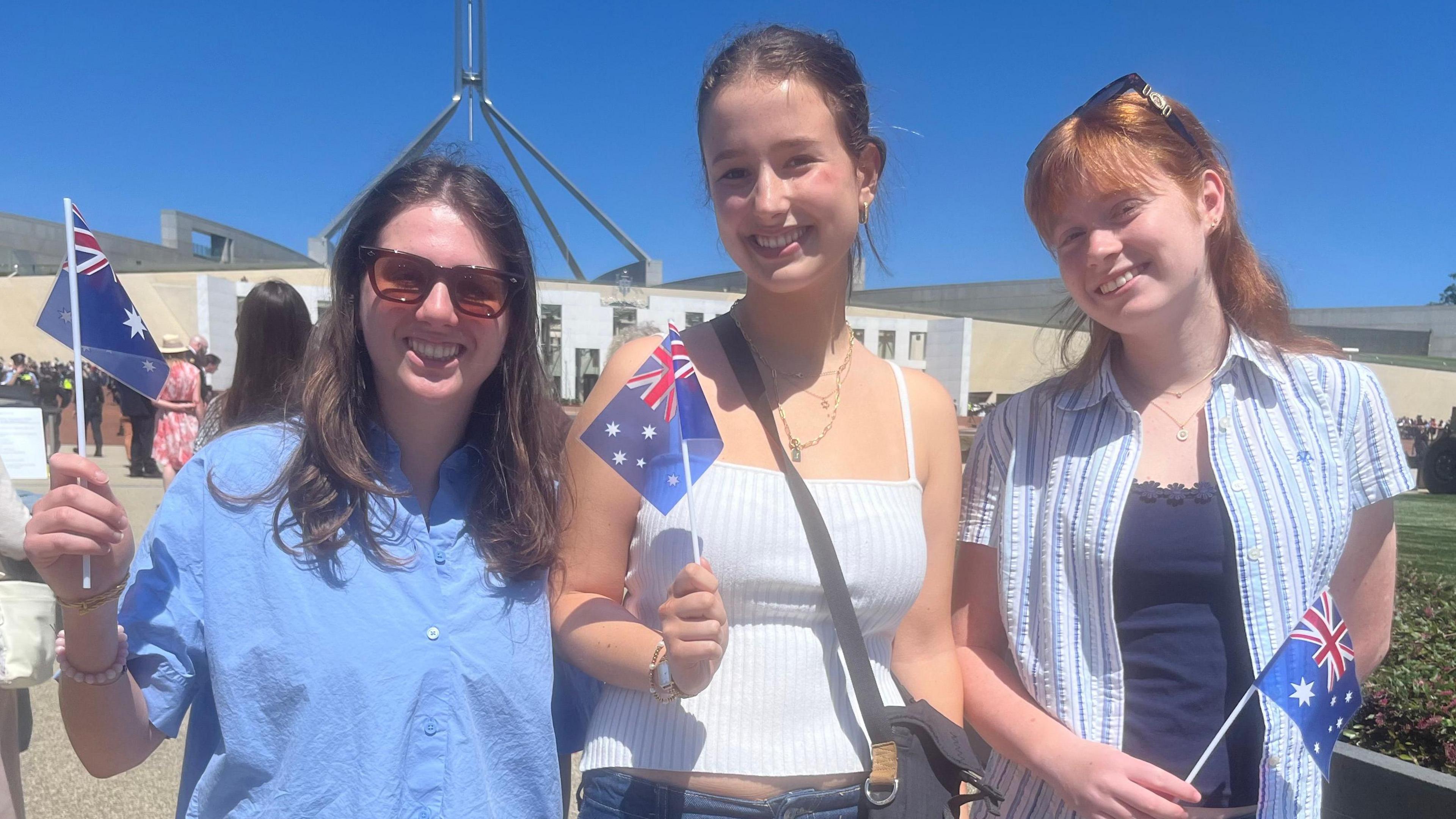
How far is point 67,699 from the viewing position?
155 centimetres

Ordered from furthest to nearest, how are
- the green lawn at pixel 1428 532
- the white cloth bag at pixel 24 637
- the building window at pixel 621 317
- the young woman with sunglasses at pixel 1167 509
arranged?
1. the building window at pixel 621 317
2. the green lawn at pixel 1428 532
3. the white cloth bag at pixel 24 637
4. the young woman with sunglasses at pixel 1167 509

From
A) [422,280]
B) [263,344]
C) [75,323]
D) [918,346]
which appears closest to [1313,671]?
[422,280]

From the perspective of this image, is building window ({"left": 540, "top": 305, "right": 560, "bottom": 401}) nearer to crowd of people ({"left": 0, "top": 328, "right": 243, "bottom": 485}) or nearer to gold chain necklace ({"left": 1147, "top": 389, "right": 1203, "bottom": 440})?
crowd of people ({"left": 0, "top": 328, "right": 243, "bottom": 485})

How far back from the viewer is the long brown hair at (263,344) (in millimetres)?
3973

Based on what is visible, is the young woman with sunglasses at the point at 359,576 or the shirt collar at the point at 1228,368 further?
the shirt collar at the point at 1228,368

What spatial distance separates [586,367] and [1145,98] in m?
35.4

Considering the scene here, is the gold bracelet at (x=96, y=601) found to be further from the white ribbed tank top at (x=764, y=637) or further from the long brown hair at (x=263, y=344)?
the long brown hair at (x=263, y=344)

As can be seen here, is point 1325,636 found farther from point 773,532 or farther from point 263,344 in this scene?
point 263,344

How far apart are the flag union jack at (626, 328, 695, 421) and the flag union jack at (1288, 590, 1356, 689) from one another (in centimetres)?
124

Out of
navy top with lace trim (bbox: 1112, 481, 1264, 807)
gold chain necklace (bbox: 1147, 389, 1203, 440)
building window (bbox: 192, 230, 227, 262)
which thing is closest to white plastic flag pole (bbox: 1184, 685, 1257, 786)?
navy top with lace trim (bbox: 1112, 481, 1264, 807)

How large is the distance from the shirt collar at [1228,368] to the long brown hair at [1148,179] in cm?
2

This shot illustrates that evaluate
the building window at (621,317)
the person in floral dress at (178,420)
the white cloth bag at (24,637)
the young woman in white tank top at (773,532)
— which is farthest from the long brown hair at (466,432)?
the building window at (621,317)

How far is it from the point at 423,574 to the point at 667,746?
557mm

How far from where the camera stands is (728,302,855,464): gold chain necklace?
1.98 meters
